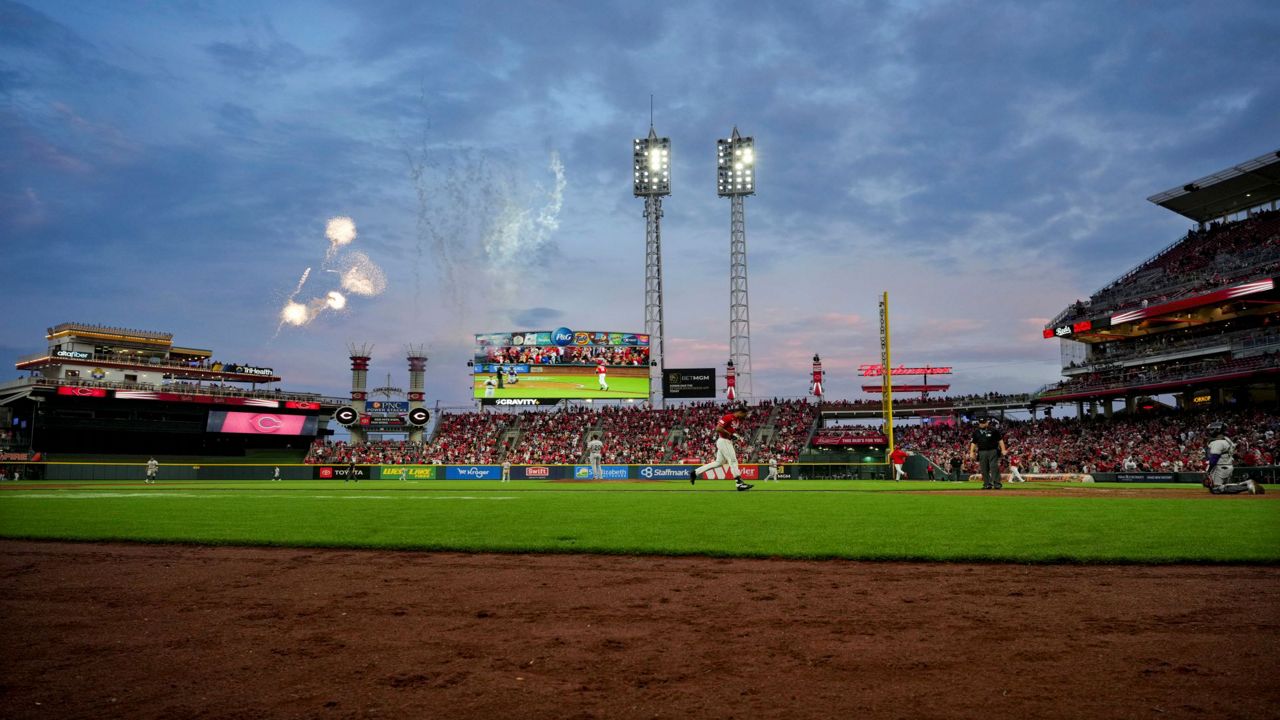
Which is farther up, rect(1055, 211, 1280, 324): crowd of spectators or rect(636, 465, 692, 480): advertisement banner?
rect(1055, 211, 1280, 324): crowd of spectators

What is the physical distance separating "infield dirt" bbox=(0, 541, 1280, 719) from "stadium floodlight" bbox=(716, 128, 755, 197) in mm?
51323

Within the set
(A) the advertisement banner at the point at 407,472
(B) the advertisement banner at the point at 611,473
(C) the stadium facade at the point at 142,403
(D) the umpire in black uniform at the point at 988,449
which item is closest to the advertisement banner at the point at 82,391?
(C) the stadium facade at the point at 142,403

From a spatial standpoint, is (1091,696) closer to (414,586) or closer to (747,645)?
(747,645)

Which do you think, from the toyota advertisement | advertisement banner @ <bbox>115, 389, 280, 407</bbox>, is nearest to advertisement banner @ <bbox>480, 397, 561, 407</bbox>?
the toyota advertisement

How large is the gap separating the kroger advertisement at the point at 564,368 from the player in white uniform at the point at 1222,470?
42.8 meters

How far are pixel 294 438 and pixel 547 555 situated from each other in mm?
65181

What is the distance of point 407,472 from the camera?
4831 centimetres

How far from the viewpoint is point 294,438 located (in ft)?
213

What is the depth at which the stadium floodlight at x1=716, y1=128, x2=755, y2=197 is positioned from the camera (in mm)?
55406

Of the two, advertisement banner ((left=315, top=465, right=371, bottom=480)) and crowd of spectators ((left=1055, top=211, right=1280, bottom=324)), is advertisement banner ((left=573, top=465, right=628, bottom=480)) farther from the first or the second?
crowd of spectators ((left=1055, top=211, right=1280, bottom=324))

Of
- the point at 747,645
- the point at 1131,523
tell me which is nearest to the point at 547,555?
the point at 747,645

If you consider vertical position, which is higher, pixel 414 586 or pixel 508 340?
pixel 508 340

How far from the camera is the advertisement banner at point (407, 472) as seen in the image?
47625mm

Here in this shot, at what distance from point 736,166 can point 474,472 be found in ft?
102
